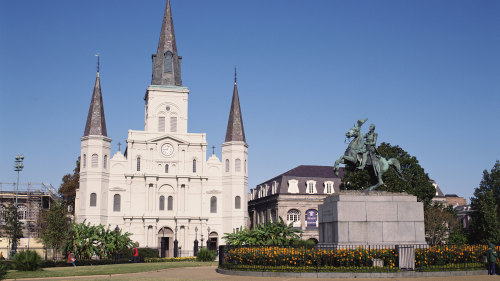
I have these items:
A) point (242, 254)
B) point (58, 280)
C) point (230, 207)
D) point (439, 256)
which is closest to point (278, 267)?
point (242, 254)

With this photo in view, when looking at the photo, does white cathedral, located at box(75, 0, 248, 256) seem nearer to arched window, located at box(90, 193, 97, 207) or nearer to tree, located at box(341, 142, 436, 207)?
arched window, located at box(90, 193, 97, 207)

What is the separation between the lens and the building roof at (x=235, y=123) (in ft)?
244

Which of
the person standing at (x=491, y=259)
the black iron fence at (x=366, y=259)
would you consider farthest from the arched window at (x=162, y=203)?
the person standing at (x=491, y=259)

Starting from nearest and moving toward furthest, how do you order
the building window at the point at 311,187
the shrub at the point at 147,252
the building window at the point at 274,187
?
the shrub at the point at 147,252, the building window at the point at 311,187, the building window at the point at 274,187

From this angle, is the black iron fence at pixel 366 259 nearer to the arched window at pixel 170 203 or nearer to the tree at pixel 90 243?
the tree at pixel 90 243

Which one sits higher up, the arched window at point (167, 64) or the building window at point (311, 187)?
the arched window at point (167, 64)

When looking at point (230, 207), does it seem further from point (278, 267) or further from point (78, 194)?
point (278, 267)

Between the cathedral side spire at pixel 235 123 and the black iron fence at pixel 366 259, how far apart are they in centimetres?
5087

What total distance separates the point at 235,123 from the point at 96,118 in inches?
698

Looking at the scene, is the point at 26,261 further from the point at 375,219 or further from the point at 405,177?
the point at 405,177

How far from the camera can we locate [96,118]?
2805 inches

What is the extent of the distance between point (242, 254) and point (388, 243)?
6.44 m

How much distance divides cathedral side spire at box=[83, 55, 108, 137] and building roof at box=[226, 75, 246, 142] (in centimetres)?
1585

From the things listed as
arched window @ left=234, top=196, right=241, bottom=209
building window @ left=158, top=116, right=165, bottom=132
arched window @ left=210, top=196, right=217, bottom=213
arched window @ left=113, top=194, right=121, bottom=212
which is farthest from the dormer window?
arched window @ left=113, top=194, right=121, bottom=212
